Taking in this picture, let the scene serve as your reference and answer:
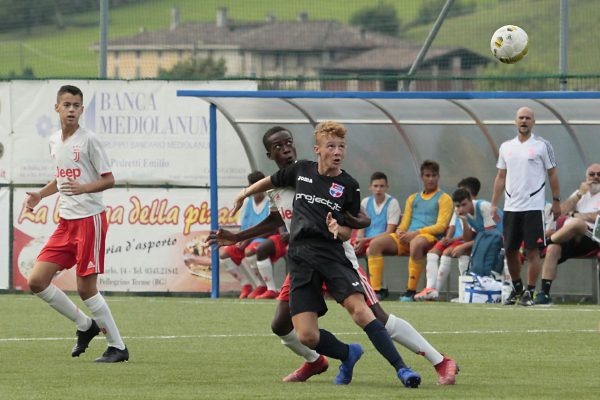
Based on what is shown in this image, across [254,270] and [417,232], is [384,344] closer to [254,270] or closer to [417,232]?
[417,232]

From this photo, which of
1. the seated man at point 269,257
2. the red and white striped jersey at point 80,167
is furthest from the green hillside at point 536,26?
the red and white striped jersey at point 80,167

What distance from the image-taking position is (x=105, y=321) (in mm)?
10594

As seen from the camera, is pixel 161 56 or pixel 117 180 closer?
pixel 117 180

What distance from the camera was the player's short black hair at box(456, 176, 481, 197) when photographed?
17.9 m

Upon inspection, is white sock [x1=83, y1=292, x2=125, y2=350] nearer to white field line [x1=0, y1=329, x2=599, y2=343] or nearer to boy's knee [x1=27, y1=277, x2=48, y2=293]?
boy's knee [x1=27, y1=277, x2=48, y2=293]

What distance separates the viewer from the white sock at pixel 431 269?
17.7m

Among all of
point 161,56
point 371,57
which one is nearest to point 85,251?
point 161,56

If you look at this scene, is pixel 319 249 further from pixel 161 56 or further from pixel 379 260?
pixel 161 56

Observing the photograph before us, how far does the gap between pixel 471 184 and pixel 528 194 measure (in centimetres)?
183

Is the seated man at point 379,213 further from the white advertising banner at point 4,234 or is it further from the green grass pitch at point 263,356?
the white advertising banner at point 4,234

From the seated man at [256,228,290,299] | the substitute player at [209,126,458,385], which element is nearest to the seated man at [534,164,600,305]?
the seated man at [256,228,290,299]

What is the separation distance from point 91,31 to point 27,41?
1594 millimetres

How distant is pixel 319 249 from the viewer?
8.86 m

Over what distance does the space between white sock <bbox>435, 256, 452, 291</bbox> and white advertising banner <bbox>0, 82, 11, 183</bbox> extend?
5.93 metres
